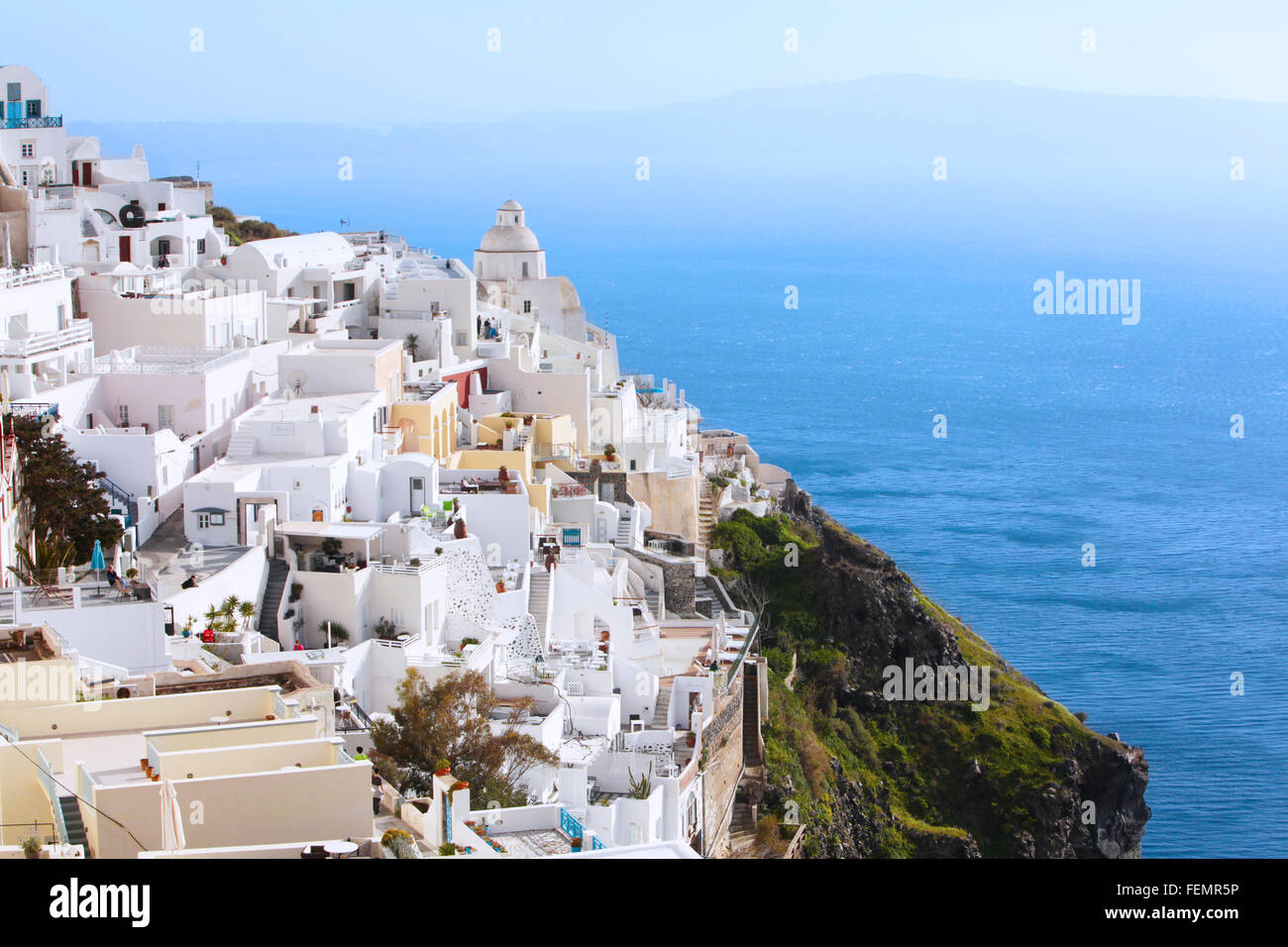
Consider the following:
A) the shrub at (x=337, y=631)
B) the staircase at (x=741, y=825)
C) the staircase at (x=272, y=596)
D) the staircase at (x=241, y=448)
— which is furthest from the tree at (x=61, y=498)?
the staircase at (x=741, y=825)

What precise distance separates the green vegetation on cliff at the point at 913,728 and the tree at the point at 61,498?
39.8 feet

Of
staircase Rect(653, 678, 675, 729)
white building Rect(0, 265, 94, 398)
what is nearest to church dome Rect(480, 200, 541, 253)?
white building Rect(0, 265, 94, 398)

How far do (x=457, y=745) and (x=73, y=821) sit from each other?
7.42 m

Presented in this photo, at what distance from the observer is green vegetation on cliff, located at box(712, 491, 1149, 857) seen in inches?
1168

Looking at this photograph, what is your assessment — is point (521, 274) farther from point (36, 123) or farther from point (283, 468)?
point (283, 468)

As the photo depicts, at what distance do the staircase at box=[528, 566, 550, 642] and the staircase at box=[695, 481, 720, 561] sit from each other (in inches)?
309

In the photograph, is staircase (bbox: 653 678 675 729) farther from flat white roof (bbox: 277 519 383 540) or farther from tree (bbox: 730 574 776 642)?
tree (bbox: 730 574 776 642)

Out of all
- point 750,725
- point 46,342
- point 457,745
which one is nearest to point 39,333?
point 46,342

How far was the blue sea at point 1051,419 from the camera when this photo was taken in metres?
42.5

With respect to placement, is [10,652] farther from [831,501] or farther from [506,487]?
[831,501]

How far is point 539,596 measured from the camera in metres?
24.0

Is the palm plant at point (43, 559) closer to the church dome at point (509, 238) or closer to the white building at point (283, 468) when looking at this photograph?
the white building at point (283, 468)

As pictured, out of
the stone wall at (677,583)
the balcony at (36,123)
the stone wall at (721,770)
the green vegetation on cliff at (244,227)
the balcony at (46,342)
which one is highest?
the balcony at (36,123)
